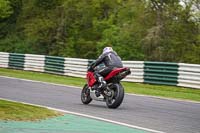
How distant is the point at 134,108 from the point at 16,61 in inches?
731

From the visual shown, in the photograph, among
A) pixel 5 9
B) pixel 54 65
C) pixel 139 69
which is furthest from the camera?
pixel 5 9

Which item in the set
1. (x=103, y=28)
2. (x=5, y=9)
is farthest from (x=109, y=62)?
(x=5, y=9)

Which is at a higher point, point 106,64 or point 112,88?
point 106,64

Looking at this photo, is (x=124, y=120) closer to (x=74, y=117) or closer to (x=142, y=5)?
(x=74, y=117)

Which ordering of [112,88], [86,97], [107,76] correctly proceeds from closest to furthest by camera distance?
[112,88]
[107,76]
[86,97]

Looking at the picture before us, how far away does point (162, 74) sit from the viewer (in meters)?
21.5

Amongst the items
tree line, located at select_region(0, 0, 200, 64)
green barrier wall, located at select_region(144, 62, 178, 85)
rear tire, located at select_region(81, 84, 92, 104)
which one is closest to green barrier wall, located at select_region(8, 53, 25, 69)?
tree line, located at select_region(0, 0, 200, 64)

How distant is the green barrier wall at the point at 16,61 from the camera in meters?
30.7

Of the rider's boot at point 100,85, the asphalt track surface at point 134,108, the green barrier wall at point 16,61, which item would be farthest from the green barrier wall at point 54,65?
the rider's boot at point 100,85

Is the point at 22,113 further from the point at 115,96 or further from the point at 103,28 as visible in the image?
the point at 103,28

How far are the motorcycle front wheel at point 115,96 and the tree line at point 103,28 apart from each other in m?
14.5

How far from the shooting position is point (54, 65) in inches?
1109

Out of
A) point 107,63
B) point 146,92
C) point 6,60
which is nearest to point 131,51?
point 6,60

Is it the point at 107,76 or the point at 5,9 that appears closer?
the point at 107,76
